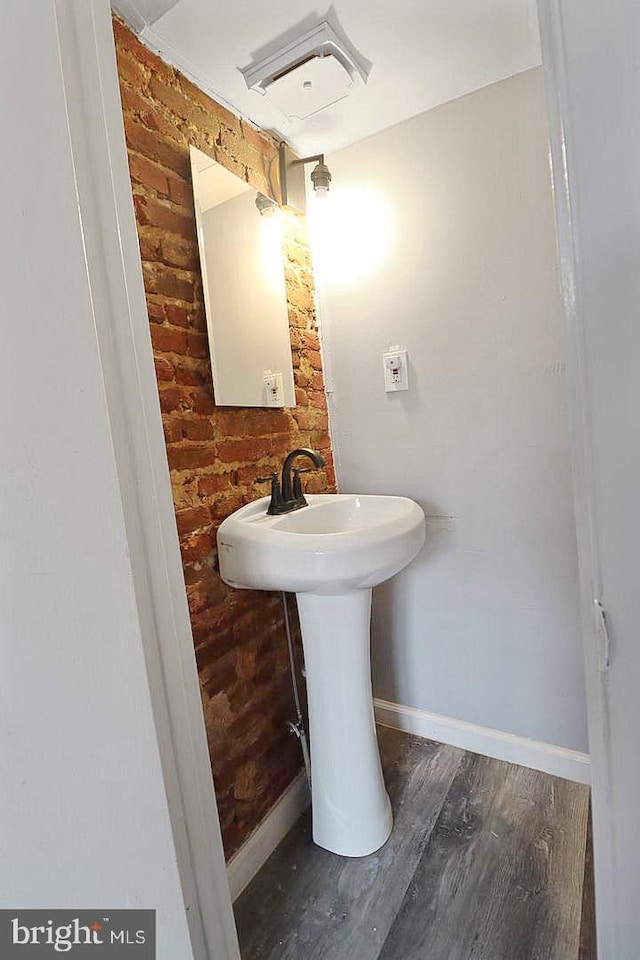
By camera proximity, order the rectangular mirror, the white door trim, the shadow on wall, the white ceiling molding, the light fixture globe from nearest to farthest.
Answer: the white door trim < the white ceiling molding < the rectangular mirror < the light fixture globe < the shadow on wall

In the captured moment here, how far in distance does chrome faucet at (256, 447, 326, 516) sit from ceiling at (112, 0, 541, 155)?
0.99 meters

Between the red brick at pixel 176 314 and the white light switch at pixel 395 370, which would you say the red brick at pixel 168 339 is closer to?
the red brick at pixel 176 314

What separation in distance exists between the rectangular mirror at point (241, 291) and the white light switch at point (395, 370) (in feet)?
1.07

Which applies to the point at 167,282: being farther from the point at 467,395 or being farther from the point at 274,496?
the point at 467,395

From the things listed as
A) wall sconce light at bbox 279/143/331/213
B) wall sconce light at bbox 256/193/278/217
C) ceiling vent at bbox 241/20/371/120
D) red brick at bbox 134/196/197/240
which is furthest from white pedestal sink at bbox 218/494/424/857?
ceiling vent at bbox 241/20/371/120

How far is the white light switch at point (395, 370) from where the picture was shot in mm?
1531

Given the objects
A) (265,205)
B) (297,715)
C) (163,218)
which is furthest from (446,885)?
(265,205)

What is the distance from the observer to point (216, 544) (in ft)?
3.89

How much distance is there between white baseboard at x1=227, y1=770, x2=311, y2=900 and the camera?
1.18 m

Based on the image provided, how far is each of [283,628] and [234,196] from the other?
127 cm

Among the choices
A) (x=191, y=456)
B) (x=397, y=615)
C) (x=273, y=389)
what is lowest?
(x=397, y=615)

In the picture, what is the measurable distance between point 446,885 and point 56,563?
4.20 feet

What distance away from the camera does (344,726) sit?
124cm

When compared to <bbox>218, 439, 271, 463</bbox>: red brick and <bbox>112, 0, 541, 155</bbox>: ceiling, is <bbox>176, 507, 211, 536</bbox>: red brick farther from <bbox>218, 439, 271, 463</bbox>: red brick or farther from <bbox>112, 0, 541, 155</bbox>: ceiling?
<bbox>112, 0, 541, 155</bbox>: ceiling
